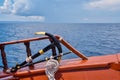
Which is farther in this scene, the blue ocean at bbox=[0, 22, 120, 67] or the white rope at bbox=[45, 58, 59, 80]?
the blue ocean at bbox=[0, 22, 120, 67]

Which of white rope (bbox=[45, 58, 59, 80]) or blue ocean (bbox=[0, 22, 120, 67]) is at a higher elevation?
white rope (bbox=[45, 58, 59, 80])

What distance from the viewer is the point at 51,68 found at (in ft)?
16.7

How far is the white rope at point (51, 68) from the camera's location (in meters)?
5.06

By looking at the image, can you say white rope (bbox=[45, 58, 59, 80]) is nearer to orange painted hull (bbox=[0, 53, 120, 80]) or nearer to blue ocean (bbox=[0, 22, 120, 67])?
orange painted hull (bbox=[0, 53, 120, 80])

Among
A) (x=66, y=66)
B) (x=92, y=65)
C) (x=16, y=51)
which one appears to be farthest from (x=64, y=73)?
(x=16, y=51)

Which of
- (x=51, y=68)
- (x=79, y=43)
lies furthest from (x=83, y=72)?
(x=79, y=43)

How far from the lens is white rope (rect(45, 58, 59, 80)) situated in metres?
5.06

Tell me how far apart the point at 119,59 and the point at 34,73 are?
4.59ft

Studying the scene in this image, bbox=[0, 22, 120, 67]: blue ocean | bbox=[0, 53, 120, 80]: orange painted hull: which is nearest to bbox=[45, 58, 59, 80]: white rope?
bbox=[0, 53, 120, 80]: orange painted hull

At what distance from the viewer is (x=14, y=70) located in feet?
17.6

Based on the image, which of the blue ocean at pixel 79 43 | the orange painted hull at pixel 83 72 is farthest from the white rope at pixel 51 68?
the blue ocean at pixel 79 43

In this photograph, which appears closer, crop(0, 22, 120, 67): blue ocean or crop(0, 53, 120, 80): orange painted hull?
crop(0, 53, 120, 80): orange painted hull

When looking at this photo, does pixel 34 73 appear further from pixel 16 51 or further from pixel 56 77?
pixel 16 51

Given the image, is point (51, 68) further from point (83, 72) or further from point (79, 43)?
point (79, 43)
